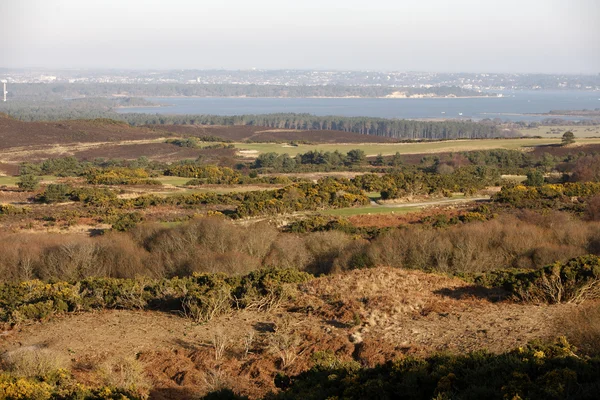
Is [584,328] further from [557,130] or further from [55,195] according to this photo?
[557,130]

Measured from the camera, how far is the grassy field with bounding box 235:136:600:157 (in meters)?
68.7

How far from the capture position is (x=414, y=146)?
242ft

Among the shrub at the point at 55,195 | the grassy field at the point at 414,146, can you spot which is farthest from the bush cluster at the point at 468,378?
the grassy field at the point at 414,146

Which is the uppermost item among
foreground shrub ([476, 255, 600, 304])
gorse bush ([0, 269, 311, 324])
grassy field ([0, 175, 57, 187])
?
foreground shrub ([476, 255, 600, 304])

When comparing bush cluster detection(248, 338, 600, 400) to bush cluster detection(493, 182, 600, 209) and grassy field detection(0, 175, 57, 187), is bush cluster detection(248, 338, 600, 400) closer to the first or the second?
bush cluster detection(493, 182, 600, 209)

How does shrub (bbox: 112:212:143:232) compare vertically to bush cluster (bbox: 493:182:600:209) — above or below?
below

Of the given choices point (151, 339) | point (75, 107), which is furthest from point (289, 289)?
point (75, 107)

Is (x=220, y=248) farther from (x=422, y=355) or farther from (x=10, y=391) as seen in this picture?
(x=10, y=391)

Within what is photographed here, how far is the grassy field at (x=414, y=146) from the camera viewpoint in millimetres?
68688

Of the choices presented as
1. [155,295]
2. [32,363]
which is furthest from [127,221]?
[32,363]

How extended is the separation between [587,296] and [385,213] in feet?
56.2

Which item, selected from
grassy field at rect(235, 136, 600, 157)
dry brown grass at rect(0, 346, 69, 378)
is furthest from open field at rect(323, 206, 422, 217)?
grassy field at rect(235, 136, 600, 157)

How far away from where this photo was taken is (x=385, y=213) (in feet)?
95.2

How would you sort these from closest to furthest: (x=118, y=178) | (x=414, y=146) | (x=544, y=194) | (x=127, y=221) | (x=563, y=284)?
(x=563, y=284), (x=127, y=221), (x=544, y=194), (x=118, y=178), (x=414, y=146)
